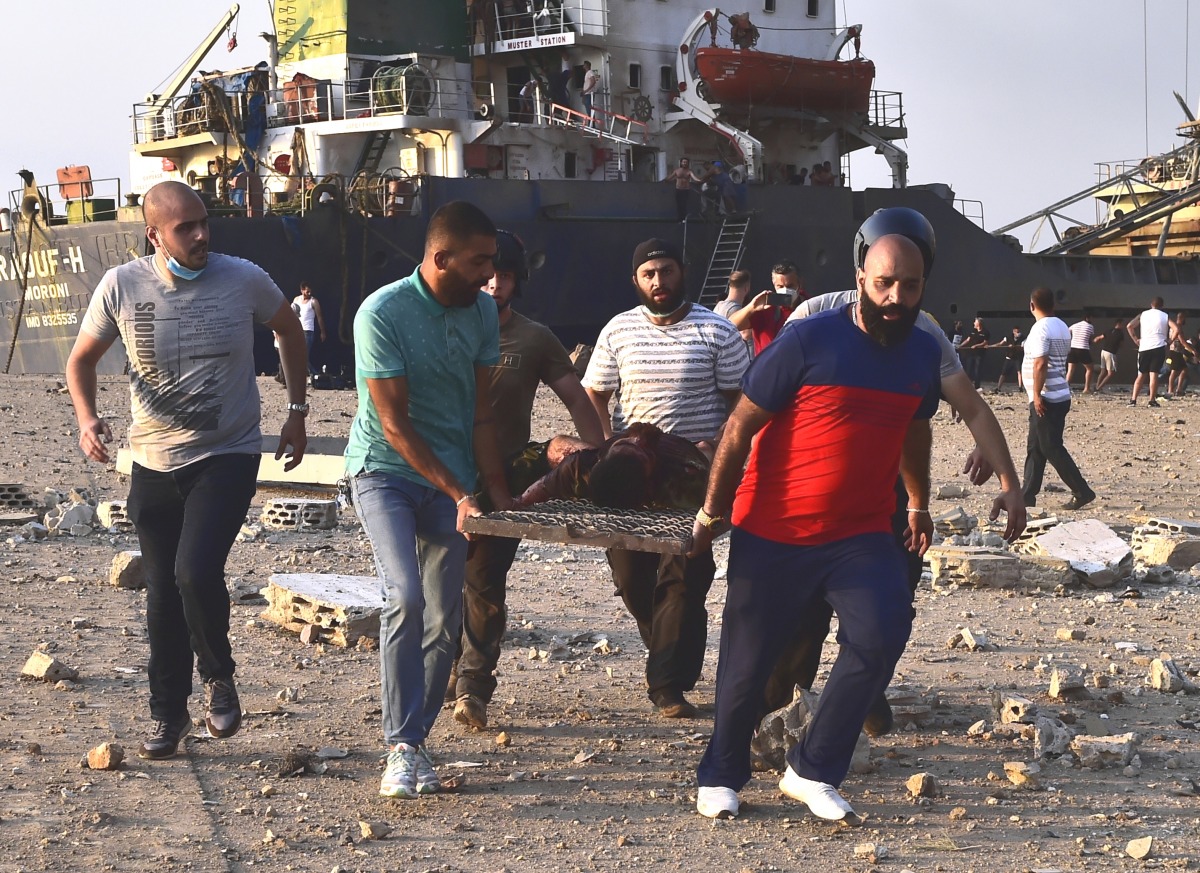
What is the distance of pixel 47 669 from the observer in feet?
19.3

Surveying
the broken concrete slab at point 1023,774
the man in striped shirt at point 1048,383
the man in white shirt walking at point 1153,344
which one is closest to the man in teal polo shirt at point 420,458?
the broken concrete slab at point 1023,774

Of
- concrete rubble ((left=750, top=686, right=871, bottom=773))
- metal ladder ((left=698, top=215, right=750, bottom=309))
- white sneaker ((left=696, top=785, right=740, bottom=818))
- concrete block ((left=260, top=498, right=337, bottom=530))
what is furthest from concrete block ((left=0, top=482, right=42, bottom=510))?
metal ladder ((left=698, top=215, right=750, bottom=309))

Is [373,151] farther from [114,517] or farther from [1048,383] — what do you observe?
[1048,383]

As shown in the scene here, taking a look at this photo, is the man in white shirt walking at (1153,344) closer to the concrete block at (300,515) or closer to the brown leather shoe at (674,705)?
the concrete block at (300,515)

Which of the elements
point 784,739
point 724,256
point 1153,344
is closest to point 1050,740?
point 784,739

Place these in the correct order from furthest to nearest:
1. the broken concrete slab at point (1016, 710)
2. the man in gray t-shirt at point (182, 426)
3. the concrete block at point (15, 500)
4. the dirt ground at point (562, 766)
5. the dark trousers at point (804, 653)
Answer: the concrete block at point (15, 500)
the broken concrete slab at point (1016, 710)
the dark trousers at point (804, 653)
the man in gray t-shirt at point (182, 426)
the dirt ground at point (562, 766)

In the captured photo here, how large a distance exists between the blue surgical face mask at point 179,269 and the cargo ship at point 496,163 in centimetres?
1567

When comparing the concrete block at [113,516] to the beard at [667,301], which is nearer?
the beard at [667,301]

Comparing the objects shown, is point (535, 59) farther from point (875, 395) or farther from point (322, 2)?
point (875, 395)

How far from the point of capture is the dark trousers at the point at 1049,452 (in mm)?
10789

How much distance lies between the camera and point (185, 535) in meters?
4.86

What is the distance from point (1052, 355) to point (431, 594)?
7057 mm

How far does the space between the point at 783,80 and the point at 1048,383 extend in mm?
14351

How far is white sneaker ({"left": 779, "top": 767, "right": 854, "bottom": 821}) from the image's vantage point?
434 cm
